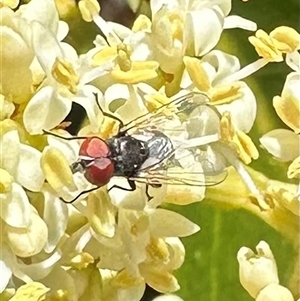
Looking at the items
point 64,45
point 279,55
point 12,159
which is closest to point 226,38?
point 279,55

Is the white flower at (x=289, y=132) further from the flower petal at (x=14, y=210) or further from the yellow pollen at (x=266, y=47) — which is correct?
the flower petal at (x=14, y=210)

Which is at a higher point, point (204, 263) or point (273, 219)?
point (273, 219)

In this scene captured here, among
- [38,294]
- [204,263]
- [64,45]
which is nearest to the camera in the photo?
[38,294]

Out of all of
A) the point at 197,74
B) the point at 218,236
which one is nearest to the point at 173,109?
the point at 197,74

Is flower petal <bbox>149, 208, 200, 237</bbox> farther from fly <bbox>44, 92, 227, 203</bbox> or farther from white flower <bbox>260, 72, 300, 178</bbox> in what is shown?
white flower <bbox>260, 72, 300, 178</bbox>

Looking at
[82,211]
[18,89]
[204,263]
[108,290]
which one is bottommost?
[204,263]

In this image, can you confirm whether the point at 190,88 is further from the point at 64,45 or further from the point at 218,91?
the point at 64,45

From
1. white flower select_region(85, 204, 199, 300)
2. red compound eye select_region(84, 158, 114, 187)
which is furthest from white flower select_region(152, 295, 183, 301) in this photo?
red compound eye select_region(84, 158, 114, 187)

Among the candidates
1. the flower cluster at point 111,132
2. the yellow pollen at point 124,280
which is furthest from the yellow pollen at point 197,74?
the yellow pollen at point 124,280
